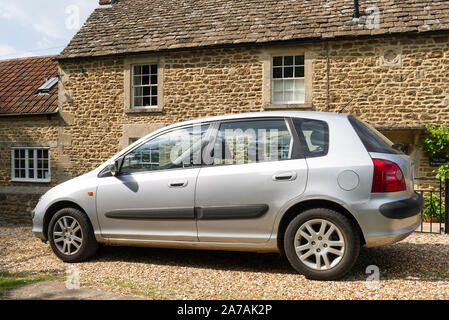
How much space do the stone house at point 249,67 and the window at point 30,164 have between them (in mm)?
864

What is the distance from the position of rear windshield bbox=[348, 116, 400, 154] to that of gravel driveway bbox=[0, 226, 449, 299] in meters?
1.32

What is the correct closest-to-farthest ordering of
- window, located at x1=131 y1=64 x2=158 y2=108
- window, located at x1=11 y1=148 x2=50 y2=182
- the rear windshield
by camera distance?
the rear windshield < window, located at x1=131 y1=64 x2=158 y2=108 < window, located at x1=11 y1=148 x2=50 y2=182

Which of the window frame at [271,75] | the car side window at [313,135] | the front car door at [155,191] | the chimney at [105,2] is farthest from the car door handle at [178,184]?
the chimney at [105,2]

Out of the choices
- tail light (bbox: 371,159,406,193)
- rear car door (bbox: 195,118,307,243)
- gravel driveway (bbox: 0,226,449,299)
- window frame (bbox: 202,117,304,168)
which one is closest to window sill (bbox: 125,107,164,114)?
gravel driveway (bbox: 0,226,449,299)

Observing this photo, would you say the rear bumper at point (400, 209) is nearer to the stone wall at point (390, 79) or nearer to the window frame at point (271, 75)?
the stone wall at point (390, 79)

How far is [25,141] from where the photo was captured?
1347 cm

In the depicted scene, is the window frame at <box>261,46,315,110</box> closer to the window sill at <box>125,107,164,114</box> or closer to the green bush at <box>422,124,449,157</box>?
the green bush at <box>422,124,449,157</box>

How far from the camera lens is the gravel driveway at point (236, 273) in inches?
154

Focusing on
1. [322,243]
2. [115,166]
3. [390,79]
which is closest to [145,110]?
[390,79]

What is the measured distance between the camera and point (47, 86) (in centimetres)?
1416

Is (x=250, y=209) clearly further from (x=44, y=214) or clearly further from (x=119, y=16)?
(x=119, y=16)

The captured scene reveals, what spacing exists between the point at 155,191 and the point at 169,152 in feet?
1.62

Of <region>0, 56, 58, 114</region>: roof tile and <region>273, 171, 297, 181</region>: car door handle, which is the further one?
<region>0, 56, 58, 114</region>: roof tile

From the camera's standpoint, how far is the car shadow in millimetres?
4551
